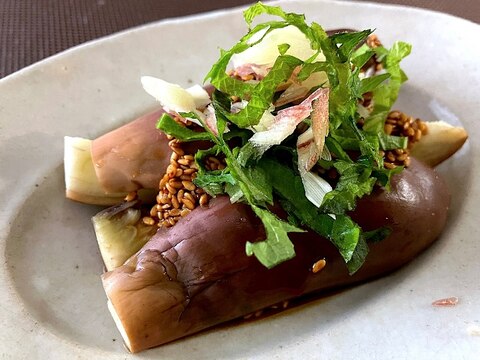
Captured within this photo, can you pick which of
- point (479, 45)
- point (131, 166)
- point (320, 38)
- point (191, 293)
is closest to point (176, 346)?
point (191, 293)

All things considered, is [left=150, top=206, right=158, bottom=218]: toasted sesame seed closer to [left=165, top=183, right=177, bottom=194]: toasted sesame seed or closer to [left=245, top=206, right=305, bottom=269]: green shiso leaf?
[left=165, top=183, right=177, bottom=194]: toasted sesame seed

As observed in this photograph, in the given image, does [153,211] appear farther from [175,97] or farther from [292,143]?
[292,143]

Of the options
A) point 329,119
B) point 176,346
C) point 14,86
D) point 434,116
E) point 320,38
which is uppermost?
point 320,38

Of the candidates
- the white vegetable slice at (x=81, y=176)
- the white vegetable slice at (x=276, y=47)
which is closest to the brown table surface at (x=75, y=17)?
the white vegetable slice at (x=81, y=176)

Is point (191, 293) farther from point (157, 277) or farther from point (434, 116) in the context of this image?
point (434, 116)

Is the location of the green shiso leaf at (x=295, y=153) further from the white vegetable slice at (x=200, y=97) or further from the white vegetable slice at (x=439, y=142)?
the white vegetable slice at (x=439, y=142)

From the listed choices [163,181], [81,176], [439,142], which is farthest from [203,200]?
[439,142]

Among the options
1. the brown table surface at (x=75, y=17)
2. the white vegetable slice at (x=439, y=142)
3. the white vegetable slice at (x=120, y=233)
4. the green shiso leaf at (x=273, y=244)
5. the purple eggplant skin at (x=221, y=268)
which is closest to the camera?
the green shiso leaf at (x=273, y=244)
